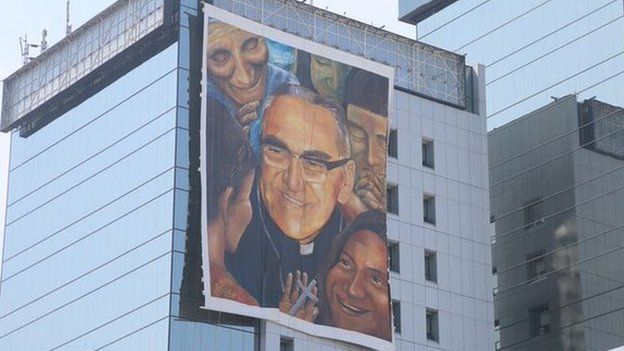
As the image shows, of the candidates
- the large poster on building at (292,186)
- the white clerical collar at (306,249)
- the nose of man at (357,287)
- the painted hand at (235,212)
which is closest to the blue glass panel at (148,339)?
the large poster on building at (292,186)

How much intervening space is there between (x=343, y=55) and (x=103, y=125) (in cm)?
1271

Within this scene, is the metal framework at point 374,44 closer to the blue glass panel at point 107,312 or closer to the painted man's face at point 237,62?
the painted man's face at point 237,62

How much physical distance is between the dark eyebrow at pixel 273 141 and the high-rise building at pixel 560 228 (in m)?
20.9

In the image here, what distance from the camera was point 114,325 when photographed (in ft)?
294

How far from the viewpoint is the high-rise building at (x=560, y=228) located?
102 m

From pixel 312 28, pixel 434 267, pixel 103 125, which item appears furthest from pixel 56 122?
pixel 434 267

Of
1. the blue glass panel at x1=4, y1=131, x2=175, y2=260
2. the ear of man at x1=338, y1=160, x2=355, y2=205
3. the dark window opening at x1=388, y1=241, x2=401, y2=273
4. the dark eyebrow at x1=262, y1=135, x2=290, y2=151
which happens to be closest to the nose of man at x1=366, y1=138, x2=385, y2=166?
the ear of man at x1=338, y1=160, x2=355, y2=205

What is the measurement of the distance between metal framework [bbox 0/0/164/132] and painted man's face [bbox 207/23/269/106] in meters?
3.59

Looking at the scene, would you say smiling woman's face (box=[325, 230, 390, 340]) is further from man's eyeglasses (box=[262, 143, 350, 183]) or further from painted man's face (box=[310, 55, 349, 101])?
painted man's face (box=[310, 55, 349, 101])

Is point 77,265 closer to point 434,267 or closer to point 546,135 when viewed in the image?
point 434,267

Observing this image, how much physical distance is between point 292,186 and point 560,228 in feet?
67.0

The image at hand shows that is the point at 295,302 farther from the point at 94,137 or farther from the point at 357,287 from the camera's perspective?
the point at 94,137

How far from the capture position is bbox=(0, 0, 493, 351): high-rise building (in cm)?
8769

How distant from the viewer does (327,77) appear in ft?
309
